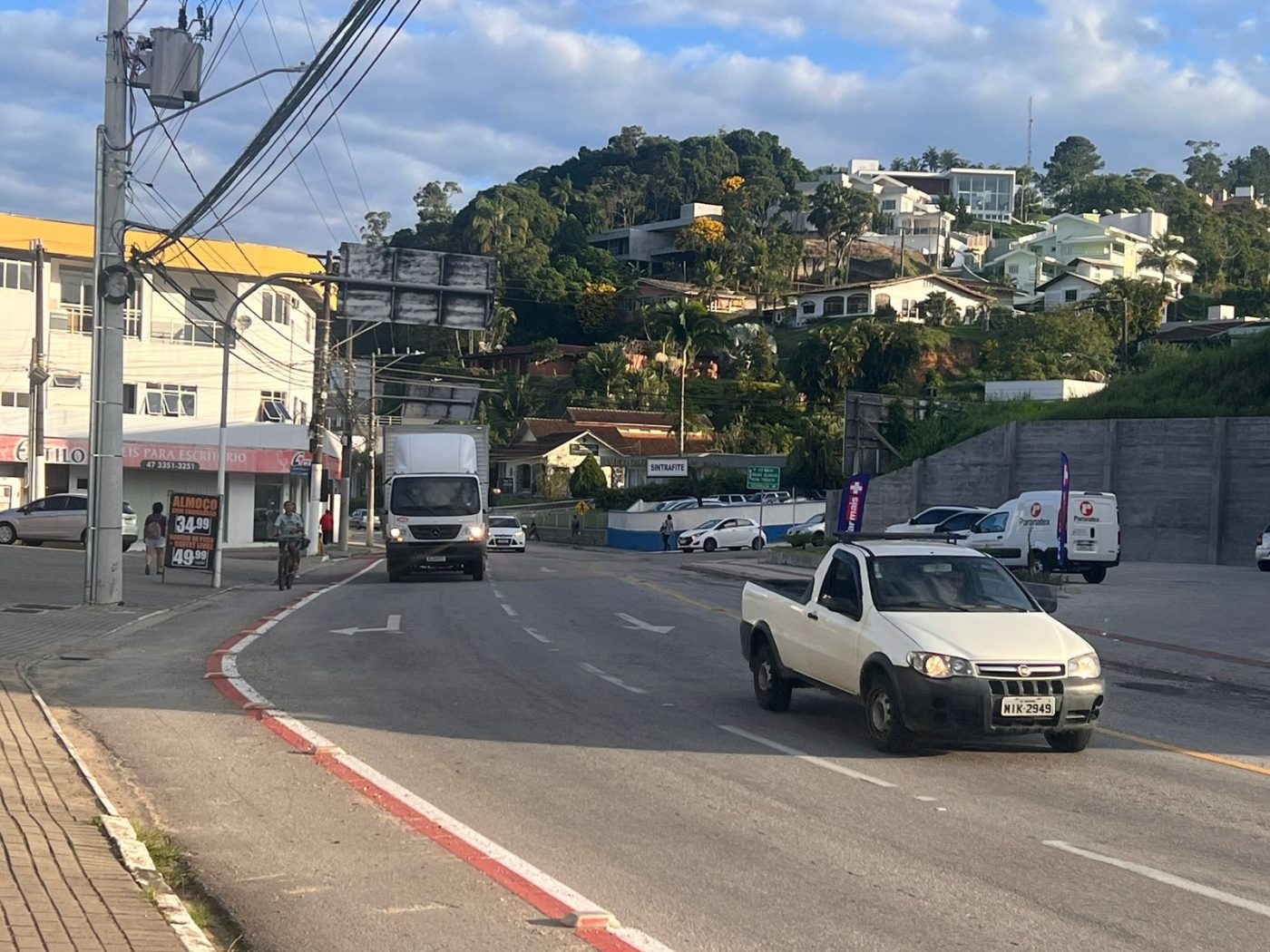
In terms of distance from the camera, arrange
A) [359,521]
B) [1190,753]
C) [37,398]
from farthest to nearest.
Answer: [359,521] < [37,398] < [1190,753]

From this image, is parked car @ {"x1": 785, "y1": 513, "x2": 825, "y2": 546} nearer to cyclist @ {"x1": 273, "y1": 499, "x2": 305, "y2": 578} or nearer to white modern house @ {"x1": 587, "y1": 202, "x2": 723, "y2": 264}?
cyclist @ {"x1": 273, "y1": 499, "x2": 305, "y2": 578}

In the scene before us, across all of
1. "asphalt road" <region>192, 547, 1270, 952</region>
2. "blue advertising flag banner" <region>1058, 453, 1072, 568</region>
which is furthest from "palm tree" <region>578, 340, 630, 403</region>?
"asphalt road" <region>192, 547, 1270, 952</region>

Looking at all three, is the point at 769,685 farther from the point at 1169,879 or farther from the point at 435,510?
the point at 435,510

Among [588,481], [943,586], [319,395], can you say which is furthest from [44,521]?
[588,481]

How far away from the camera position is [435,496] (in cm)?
3225

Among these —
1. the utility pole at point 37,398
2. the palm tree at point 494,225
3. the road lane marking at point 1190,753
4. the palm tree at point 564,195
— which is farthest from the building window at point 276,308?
the palm tree at point 564,195

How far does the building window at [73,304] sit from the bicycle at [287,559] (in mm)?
26569

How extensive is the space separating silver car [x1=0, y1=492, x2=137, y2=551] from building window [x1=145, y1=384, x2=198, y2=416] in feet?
36.9

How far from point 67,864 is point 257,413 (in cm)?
5279

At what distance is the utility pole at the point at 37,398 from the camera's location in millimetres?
47094

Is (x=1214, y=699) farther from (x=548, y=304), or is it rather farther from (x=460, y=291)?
(x=548, y=304)

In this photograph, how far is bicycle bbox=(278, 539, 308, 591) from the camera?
2989cm

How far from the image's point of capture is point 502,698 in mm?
13391

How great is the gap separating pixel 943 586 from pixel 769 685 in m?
2.14
